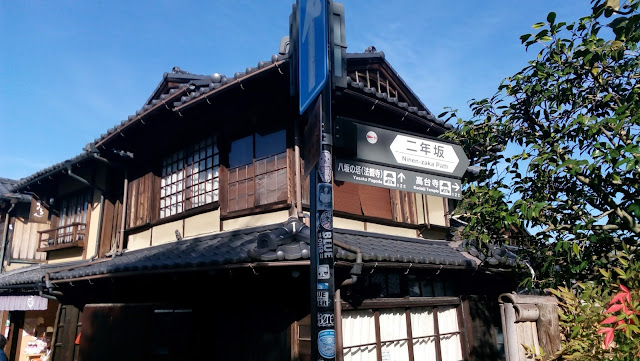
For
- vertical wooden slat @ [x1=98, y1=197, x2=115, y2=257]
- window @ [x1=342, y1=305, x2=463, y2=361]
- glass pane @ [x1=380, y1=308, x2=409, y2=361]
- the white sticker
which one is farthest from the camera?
vertical wooden slat @ [x1=98, y1=197, x2=115, y2=257]

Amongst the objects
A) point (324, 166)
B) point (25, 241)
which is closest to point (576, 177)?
point (324, 166)

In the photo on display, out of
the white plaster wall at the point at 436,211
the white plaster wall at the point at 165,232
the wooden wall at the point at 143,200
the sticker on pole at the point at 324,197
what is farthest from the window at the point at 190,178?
the sticker on pole at the point at 324,197

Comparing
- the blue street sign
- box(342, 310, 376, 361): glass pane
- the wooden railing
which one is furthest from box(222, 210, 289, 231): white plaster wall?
the wooden railing

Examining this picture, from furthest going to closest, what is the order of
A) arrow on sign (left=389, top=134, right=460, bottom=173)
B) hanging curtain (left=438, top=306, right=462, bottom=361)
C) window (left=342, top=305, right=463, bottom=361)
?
hanging curtain (left=438, top=306, right=462, bottom=361)
window (left=342, top=305, right=463, bottom=361)
arrow on sign (left=389, top=134, right=460, bottom=173)

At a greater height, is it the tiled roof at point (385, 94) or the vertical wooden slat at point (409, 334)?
the tiled roof at point (385, 94)

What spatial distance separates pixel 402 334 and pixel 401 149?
5.40 m

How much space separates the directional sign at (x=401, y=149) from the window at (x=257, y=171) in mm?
4265

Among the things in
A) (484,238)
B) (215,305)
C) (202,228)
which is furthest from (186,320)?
(484,238)

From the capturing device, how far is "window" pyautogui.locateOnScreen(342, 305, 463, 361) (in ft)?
26.6

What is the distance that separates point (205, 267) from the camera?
296 inches

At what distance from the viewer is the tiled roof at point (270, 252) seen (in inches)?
278

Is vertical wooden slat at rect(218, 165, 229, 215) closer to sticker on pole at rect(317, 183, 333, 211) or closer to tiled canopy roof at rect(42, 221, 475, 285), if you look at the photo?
tiled canopy roof at rect(42, 221, 475, 285)

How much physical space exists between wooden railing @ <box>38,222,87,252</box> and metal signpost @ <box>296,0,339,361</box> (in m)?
12.9

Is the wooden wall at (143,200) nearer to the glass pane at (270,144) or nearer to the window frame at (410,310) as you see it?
the glass pane at (270,144)
